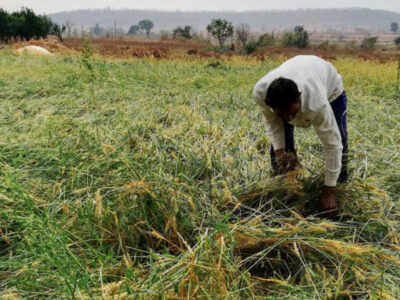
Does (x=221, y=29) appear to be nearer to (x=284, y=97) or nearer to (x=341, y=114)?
(x=341, y=114)

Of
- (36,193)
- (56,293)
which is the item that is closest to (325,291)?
(56,293)

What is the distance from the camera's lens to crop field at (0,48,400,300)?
1345 millimetres

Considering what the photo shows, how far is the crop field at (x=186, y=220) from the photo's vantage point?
1345 mm

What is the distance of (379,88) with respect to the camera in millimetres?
5793

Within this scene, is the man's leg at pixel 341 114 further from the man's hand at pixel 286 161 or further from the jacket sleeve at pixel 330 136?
the jacket sleeve at pixel 330 136

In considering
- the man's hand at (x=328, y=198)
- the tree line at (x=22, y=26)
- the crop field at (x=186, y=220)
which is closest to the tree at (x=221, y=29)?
the tree line at (x=22, y=26)

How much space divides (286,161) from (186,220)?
2.40ft

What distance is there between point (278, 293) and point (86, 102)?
3585 millimetres

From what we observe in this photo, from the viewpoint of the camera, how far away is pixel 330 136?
1.59 meters

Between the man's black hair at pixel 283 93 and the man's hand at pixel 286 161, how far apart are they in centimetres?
55

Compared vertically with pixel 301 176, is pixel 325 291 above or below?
below

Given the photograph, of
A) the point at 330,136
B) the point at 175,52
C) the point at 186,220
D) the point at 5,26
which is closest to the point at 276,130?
the point at 330,136

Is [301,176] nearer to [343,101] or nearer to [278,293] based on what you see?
[343,101]

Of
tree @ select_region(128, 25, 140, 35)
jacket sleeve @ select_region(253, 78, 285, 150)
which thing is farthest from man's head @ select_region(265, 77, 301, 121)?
tree @ select_region(128, 25, 140, 35)
